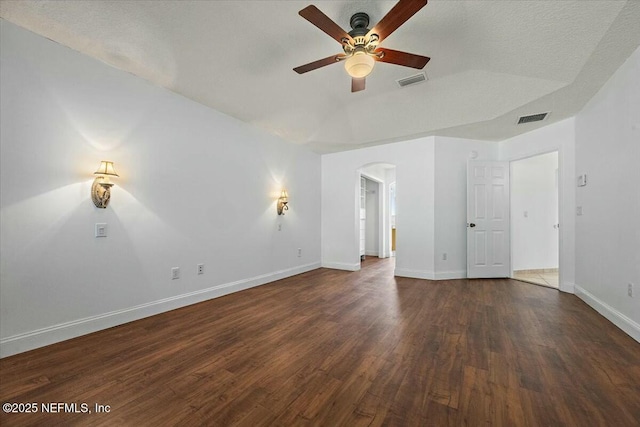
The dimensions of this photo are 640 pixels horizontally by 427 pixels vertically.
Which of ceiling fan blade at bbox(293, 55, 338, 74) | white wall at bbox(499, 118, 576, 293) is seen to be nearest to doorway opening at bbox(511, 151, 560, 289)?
white wall at bbox(499, 118, 576, 293)

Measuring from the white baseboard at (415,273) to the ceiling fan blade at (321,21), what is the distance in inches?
159

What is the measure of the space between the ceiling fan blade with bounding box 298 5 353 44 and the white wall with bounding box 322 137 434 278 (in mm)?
3350

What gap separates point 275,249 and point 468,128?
12.9 feet

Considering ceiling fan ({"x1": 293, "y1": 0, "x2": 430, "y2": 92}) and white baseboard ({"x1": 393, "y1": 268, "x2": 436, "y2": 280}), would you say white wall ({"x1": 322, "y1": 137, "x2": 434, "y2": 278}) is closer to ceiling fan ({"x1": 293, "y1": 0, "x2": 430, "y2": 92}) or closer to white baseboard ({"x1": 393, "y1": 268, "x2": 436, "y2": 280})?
white baseboard ({"x1": 393, "y1": 268, "x2": 436, "y2": 280})

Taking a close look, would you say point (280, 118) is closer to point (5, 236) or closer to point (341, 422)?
point (5, 236)

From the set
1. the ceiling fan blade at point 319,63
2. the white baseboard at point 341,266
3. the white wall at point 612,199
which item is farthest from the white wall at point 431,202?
the ceiling fan blade at point 319,63

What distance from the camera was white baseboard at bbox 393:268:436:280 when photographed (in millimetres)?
4633

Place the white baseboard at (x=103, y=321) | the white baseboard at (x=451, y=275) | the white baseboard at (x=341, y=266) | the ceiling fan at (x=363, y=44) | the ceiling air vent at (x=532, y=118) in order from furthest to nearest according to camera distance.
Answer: the white baseboard at (x=341, y=266) → the white baseboard at (x=451, y=275) → the ceiling air vent at (x=532, y=118) → the white baseboard at (x=103, y=321) → the ceiling fan at (x=363, y=44)

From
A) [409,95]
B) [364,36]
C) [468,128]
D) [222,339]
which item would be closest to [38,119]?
[222,339]

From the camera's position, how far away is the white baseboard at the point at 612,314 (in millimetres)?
2346

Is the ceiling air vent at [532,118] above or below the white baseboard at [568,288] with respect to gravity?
above

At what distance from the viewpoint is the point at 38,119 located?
225 centimetres

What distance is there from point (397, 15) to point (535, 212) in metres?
5.39

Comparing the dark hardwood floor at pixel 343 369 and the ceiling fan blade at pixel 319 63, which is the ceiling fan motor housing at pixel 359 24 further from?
the dark hardwood floor at pixel 343 369
